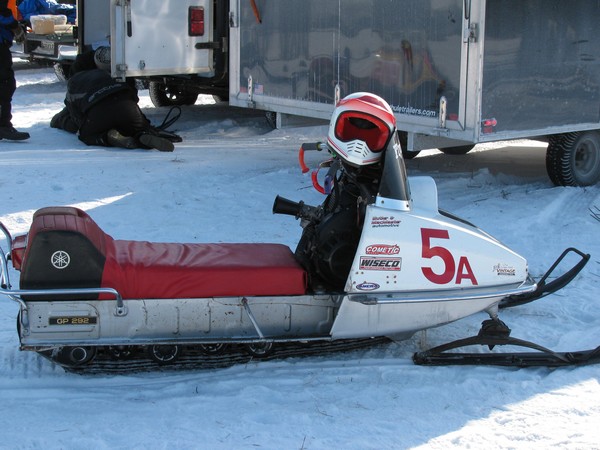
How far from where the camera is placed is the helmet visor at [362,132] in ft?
14.6

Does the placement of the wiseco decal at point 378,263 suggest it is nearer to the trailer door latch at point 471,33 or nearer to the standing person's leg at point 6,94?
the trailer door latch at point 471,33

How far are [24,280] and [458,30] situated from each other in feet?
14.5

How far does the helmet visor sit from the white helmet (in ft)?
22.7

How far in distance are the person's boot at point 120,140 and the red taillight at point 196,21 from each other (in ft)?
4.97

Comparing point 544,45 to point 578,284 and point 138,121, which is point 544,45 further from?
point 138,121

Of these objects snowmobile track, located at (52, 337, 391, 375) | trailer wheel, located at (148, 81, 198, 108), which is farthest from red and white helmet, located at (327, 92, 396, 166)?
trailer wheel, located at (148, 81, 198, 108)

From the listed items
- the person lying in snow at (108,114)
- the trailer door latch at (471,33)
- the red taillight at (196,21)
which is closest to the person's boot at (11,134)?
the person lying in snow at (108,114)

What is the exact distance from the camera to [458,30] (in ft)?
23.5

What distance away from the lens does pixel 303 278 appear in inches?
176

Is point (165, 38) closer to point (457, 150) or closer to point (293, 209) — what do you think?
point (457, 150)

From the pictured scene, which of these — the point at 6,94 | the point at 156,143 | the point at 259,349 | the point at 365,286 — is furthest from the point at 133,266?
the point at 6,94

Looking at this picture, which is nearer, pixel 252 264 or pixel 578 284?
pixel 252 264

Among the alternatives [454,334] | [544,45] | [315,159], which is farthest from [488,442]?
[315,159]

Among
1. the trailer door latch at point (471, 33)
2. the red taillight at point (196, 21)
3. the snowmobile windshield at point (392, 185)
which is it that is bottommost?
the snowmobile windshield at point (392, 185)
